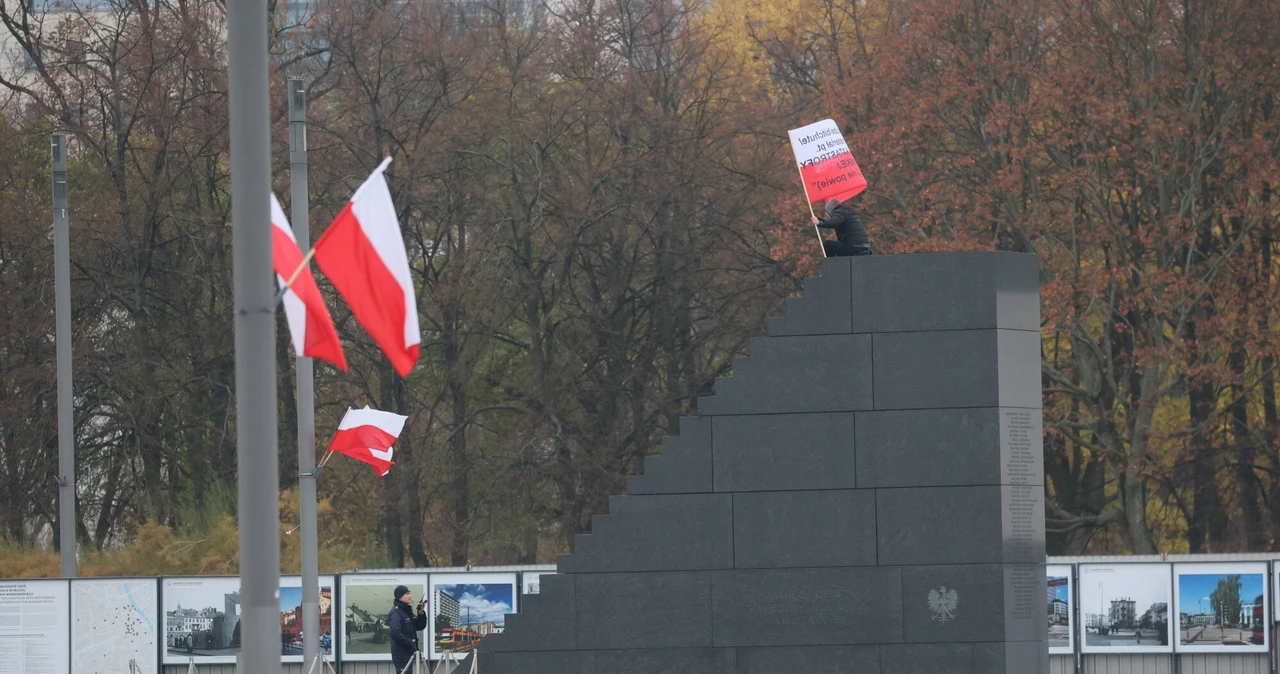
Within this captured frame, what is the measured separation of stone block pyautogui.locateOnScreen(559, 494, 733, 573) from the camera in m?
17.0

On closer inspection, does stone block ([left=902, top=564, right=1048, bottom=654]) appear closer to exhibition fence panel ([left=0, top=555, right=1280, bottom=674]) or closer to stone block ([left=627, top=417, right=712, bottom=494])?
stone block ([left=627, top=417, right=712, bottom=494])

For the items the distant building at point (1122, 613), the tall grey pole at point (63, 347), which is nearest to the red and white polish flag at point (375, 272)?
the distant building at point (1122, 613)

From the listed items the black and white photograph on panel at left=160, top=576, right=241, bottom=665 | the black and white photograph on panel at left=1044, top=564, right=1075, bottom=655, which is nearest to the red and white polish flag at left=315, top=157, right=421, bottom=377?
the black and white photograph on panel at left=160, top=576, right=241, bottom=665

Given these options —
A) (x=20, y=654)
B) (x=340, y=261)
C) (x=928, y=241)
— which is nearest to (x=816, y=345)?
(x=340, y=261)

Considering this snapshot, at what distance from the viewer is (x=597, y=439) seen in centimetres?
3825

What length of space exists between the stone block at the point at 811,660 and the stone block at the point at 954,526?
0.90 meters

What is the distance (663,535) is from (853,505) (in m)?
1.77

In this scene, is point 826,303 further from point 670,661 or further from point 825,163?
point 670,661

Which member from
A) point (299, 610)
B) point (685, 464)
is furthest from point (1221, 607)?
point (299, 610)

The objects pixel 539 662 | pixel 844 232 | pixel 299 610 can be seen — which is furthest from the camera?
pixel 299 610

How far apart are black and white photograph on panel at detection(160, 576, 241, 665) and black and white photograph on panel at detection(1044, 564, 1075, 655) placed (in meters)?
10.6

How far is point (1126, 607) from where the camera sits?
77.2 ft

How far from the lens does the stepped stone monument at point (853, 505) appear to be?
16.7 m

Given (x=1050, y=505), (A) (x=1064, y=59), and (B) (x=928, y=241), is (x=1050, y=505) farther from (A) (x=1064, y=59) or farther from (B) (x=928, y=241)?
(A) (x=1064, y=59)
